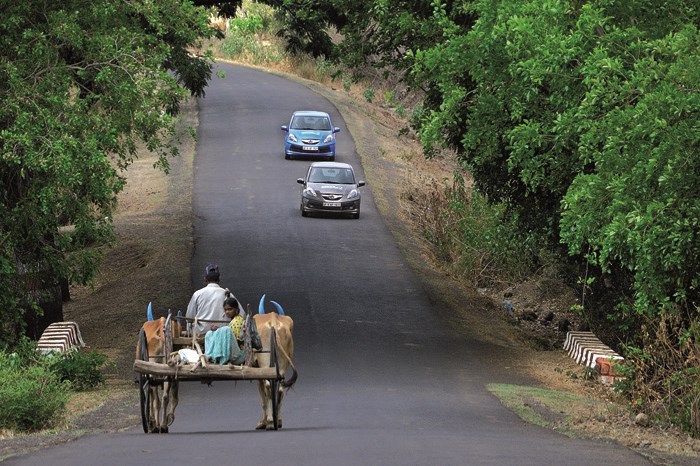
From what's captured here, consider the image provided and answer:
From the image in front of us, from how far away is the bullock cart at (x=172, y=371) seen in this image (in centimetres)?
1438

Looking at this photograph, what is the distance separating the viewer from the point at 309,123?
55.3 metres

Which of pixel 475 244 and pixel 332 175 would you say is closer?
pixel 475 244

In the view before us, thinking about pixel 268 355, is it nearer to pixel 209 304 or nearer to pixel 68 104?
pixel 209 304

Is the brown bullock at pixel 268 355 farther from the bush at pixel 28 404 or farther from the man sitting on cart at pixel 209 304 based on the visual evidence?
the bush at pixel 28 404

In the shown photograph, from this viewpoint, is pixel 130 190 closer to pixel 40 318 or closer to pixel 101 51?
pixel 40 318

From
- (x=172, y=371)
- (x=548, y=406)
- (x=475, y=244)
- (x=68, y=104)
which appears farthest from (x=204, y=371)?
(x=475, y=244)

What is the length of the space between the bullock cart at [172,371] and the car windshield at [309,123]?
39.8m

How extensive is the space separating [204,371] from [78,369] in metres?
7.65

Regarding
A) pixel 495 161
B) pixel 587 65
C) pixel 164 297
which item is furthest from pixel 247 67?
pixel 587 65

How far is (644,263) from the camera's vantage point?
1745 centimetres

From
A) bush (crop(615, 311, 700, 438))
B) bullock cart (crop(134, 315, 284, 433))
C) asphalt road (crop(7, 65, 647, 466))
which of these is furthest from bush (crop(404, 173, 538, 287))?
bullock cart (crop(134, 315, 284, 433))

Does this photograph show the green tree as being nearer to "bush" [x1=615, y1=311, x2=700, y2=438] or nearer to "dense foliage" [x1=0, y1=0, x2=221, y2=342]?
"bush" [x1=615, y1=311, x2=700, y2=438]

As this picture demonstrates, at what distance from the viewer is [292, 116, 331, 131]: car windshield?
55219 millimetres

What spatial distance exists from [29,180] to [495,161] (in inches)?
374
